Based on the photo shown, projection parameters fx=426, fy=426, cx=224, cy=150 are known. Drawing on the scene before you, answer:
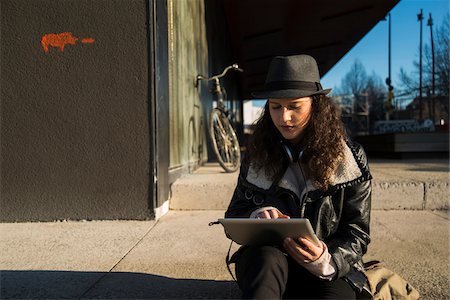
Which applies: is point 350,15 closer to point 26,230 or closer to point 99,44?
point 99,44

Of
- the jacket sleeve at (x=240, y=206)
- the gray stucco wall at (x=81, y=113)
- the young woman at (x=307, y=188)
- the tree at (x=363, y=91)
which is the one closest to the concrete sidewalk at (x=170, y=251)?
the gray stucco wall at (x=81, y=113)

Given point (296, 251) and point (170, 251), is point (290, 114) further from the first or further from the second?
point (170, 251)

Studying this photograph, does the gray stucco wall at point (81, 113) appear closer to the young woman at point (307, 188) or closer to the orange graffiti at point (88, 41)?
the orange graffiti at point (88, 41)

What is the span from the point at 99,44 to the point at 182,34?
181 cm

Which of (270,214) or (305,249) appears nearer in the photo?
(305,249)

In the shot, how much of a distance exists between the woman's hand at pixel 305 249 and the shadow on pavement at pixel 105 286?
676mm

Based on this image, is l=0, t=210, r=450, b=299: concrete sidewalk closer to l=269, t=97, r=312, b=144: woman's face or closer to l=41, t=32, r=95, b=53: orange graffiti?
l=269, t=97, r=312, b=144: woman's face

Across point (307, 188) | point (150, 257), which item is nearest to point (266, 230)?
point (307, 188)

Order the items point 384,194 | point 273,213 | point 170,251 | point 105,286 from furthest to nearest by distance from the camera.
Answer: point 384,194, point 170,251, point 105,286, point 273,213

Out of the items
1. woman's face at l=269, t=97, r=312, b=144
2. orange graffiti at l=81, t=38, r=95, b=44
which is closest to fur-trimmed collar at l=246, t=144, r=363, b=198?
woman's face at l=269, t=97, r=312, b=144

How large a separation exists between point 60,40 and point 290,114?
9.23ft

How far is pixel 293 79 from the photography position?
1.86m

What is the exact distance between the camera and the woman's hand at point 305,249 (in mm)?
1638

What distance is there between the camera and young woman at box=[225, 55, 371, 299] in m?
1.73
